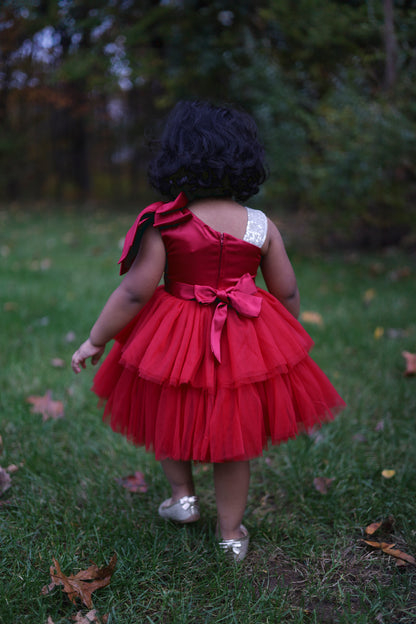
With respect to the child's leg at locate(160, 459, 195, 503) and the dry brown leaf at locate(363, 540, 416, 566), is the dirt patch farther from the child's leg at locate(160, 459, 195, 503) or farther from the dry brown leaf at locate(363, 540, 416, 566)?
the child's leg at locate(160, 459, 195, 503)

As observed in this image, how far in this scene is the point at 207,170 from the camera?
5.46ft

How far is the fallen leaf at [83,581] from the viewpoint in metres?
1.54

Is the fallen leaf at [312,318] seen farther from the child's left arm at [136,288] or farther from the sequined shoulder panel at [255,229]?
the child's left arm at [136,288]

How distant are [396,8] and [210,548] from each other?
5842 millimetres

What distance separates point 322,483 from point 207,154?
1.34 meters

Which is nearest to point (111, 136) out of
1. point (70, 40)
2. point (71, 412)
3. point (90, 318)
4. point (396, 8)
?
point (70, 40)

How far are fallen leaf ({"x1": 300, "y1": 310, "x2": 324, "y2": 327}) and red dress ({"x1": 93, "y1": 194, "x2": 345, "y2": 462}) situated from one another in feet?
7.43

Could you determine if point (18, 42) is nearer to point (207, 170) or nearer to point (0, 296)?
point (0, 296)

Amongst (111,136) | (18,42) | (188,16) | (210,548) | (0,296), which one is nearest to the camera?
(210,548)

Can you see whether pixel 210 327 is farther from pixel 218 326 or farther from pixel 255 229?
pixel 255 229

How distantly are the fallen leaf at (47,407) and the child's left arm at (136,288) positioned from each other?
1.06m

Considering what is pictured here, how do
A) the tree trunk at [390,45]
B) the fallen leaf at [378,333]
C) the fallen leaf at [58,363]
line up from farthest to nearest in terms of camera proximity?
the tree trunk at [390,45]
the fallen leaf at [378,333]
the fallen leaf at [58,363]

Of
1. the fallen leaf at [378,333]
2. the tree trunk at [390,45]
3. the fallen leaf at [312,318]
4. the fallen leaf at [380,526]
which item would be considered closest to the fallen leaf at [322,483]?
the fallen leaf at [380,526]

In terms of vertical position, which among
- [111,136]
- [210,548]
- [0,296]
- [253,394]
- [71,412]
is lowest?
[111,136]
